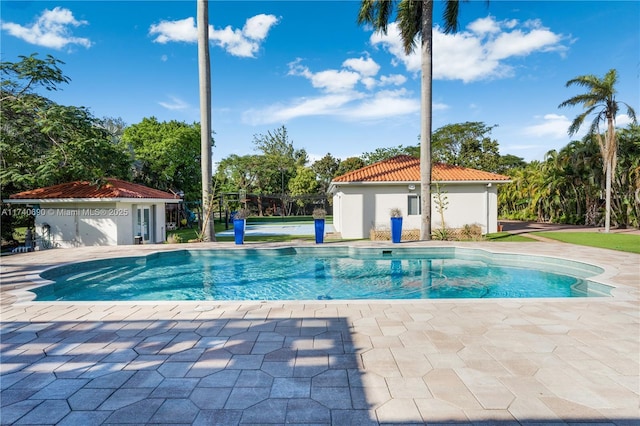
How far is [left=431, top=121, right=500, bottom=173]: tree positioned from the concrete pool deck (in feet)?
115

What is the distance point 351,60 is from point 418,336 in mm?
21107

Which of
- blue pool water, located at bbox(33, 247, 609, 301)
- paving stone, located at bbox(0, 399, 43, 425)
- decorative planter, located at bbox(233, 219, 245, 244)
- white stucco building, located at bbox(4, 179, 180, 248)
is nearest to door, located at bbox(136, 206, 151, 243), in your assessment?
white stucco building, located at bbox(4, 179, 180, 248)

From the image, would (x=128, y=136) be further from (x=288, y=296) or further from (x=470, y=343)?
(x=470, y=343)

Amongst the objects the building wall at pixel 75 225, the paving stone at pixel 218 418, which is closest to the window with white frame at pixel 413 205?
the building wall at pixel 75 225

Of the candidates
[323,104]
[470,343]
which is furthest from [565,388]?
[323,104]

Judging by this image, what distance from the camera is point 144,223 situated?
55.5 feet

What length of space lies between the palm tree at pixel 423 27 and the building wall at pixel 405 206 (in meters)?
2.05

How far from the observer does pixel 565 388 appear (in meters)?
3.09

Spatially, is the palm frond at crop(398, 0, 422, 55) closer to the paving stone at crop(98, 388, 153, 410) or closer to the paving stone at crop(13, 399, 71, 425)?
the paving stone at crop(98, 388, 153, 410)

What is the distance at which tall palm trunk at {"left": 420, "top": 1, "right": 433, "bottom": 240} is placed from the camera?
15.2 m

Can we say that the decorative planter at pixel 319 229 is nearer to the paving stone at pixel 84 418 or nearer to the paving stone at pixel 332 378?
the paving stone at pixel 332 378

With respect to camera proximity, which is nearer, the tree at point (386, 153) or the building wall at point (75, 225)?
the building wall at point (75, 225)

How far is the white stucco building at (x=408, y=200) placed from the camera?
1759 cm

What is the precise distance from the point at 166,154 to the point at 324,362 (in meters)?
23.7
